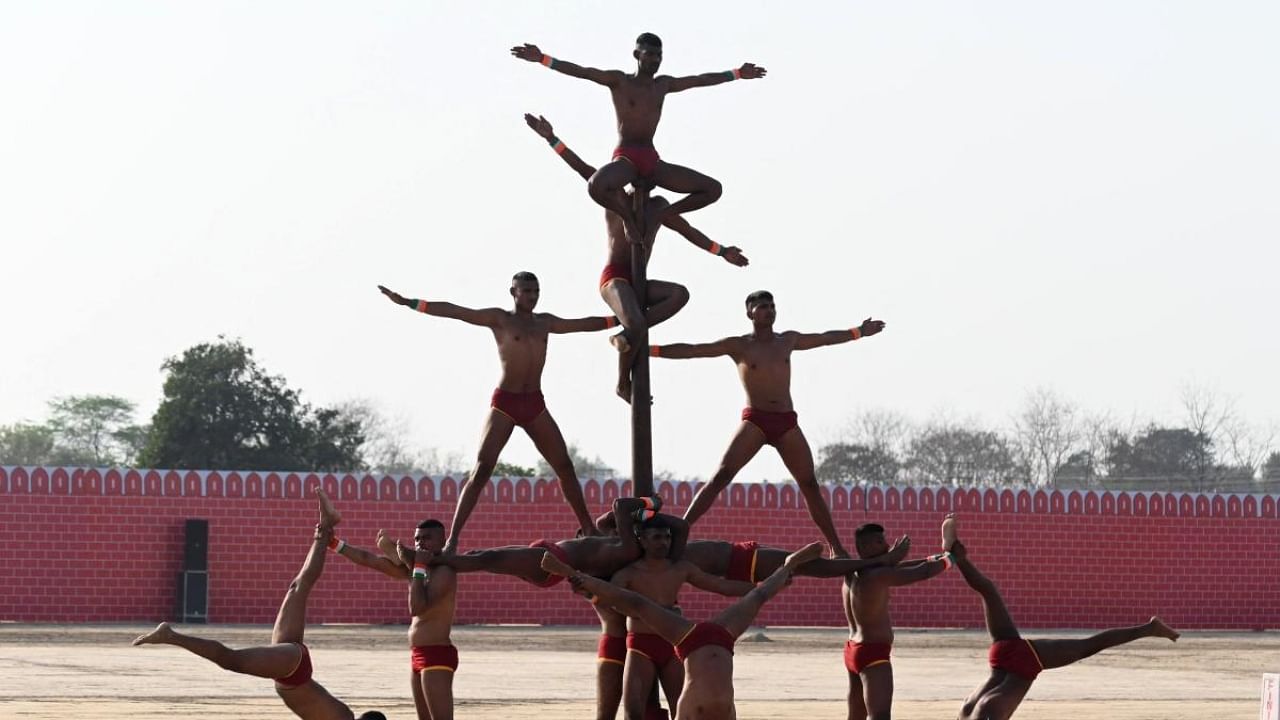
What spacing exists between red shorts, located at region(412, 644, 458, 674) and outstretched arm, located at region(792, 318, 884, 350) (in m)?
3.03

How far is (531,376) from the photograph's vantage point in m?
13.2

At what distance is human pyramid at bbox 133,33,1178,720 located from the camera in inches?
489

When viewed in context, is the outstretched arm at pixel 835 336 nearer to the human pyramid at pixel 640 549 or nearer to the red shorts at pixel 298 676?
the human pyramid at pixel 640 549

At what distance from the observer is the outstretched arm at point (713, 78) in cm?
1323

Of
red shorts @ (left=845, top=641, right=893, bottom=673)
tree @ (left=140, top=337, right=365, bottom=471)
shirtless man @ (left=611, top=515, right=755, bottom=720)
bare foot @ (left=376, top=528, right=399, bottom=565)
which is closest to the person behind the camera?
shirtless man @ (left=611, top=515, right=755, bottom=720)

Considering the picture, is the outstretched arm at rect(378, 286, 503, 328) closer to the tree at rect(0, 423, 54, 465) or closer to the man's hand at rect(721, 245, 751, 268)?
the man's hand at rect(721, 245, 751, 268)

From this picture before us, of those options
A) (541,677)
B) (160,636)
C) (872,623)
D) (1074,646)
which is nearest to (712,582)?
(872,623)

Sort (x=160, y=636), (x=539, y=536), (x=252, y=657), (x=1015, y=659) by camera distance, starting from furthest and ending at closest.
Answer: (x=539, y=536), (x=1015, y=659), (x=252, y=657), (x=160, y=636)

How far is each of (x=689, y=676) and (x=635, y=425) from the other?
178cm

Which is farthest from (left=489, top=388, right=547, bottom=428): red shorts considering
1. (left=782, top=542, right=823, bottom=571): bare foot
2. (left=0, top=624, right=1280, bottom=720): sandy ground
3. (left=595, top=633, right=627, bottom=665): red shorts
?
(left=0, top=624, right=1280, bottom=720): sandy ground

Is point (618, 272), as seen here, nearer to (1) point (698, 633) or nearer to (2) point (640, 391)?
(2) point (640, 391)

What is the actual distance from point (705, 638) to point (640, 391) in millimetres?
1728

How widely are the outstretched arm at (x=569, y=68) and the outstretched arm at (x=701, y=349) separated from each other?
1696 millimetres

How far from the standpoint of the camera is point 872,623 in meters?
13.8
